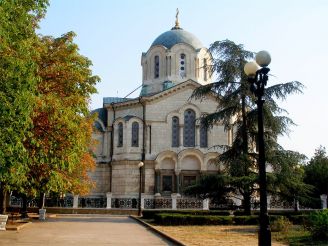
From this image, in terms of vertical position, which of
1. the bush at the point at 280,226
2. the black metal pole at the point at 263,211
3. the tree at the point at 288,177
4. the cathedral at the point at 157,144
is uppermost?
the cathedral at the point at 157,144

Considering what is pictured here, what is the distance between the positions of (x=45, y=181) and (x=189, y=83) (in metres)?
24.4

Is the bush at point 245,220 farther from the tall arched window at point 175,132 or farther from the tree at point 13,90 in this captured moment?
the tall arched window at point 175,132

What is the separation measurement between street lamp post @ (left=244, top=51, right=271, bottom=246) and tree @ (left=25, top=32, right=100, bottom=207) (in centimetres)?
717

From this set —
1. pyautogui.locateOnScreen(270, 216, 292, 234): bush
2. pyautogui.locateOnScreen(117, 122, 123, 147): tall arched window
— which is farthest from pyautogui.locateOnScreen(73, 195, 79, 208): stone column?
pyautogui.locateOnScreen(270, 216, 292, 234): bush

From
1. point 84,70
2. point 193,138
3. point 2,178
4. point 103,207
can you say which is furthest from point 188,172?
point 2,178

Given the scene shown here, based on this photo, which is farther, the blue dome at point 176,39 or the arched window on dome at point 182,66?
the blue dome at point 176,39

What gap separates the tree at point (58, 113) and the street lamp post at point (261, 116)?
717 centimetres

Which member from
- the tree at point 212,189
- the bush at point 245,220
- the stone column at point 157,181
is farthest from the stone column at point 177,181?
the bush at point 245,220

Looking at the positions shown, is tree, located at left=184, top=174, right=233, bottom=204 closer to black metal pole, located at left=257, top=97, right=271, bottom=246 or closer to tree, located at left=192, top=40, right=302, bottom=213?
tree, located at left=192, top=40, right=302, bottom=213

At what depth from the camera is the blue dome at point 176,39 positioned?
154 feet

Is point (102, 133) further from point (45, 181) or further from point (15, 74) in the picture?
point (15, 74)

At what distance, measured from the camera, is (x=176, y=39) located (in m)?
47.1

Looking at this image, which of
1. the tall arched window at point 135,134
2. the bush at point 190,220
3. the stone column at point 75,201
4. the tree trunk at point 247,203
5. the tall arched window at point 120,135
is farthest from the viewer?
the tall arched window at point 120,135

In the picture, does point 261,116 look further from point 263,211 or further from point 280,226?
point 280,226
